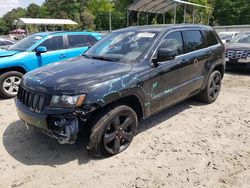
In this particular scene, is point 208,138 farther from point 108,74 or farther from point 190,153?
point 108,74

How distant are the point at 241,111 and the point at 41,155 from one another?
4.10m

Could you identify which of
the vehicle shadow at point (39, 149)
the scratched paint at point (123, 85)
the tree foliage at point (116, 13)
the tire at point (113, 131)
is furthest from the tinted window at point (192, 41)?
the tree foliage at point (116, 13)

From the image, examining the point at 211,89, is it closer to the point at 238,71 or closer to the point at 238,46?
the point at 238,46

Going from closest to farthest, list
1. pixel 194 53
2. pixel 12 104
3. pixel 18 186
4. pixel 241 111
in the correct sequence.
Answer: pixel 18 186 < pixel 194 53 < pixel 241 111 < pixel 12 104

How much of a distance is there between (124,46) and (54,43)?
11.7ft

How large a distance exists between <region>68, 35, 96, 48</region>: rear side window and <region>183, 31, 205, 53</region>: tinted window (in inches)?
149

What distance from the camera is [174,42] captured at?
15.6 ft

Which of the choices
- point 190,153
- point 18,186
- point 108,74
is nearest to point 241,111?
point 190,153

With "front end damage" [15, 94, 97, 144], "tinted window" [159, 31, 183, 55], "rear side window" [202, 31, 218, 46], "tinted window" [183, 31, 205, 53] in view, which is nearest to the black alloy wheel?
"front end damage" [15, 94, 97, 144]

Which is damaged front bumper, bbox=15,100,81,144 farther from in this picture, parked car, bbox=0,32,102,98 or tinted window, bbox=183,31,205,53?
parked car, bbox=0,32,102,98

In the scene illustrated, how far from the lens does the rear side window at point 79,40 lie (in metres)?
7.79

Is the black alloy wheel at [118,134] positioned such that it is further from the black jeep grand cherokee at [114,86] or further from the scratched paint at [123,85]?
the scratched paint at [123,85]

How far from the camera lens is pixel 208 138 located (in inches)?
171

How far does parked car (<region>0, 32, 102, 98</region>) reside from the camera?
6652 millimetres
